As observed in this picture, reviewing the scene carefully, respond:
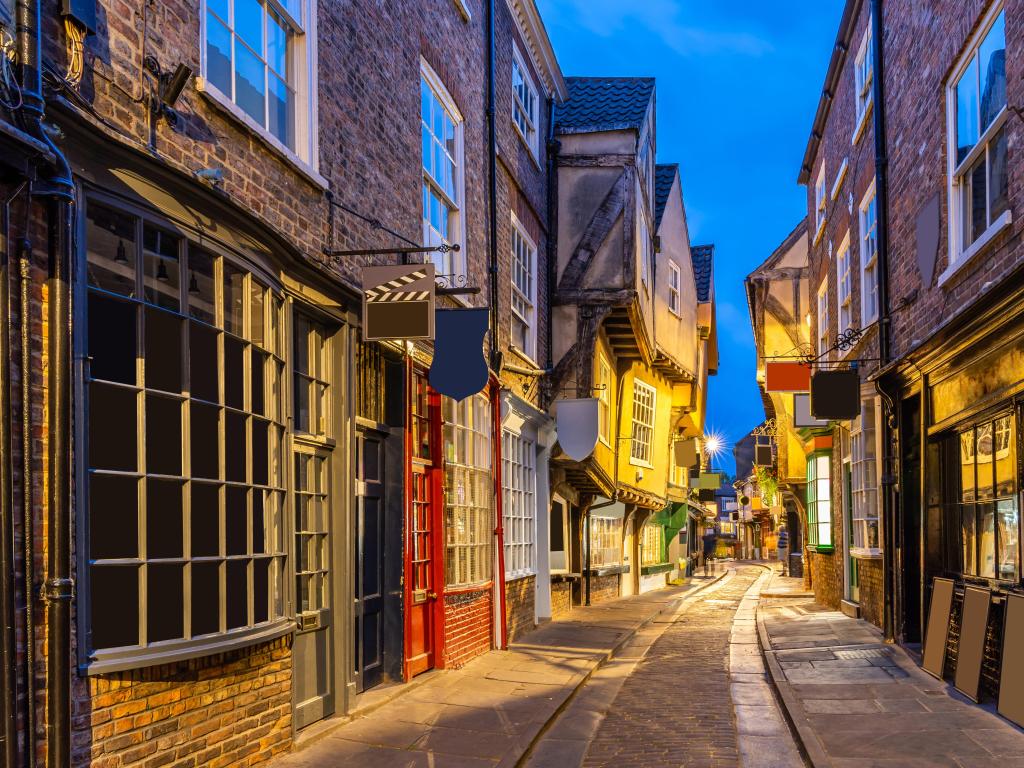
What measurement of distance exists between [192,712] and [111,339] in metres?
2.16

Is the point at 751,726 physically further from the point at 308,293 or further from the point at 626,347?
the point at 626,347

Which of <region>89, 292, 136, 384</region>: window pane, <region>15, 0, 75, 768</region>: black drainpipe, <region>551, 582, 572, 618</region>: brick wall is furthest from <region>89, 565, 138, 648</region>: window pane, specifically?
<region>551, 582, 572, 618</region>: brick wall

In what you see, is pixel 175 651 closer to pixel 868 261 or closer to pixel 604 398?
pixel 868 261

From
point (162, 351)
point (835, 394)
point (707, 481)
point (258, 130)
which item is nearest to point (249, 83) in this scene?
point (258, 130)

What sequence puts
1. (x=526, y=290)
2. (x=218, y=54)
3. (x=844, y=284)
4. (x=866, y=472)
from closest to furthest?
(x=218, y=54) → (x=866, y=472) → (x=526, y=290) → (x=844, y=284)

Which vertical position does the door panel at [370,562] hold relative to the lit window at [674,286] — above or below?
below

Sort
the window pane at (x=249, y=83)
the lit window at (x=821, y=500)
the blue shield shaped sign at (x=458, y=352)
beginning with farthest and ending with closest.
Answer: the lit window at (x=821, y=500), the blue shield shaped sign at (x=458, y=352), the window pane at (x=249, y=83)

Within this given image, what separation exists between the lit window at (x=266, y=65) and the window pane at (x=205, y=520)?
2353mm

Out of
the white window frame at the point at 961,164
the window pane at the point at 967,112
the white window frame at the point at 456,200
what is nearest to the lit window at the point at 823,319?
the white window frame at the point at 961,164

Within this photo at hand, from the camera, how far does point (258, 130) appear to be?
6.94 meters

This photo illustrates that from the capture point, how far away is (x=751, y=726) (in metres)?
9.00

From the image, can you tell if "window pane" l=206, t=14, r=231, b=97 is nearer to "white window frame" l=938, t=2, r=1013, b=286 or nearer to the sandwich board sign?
the sandwich board sign

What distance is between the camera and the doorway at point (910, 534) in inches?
503

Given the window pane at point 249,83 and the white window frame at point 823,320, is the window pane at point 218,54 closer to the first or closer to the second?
the window pane at point 249,83
